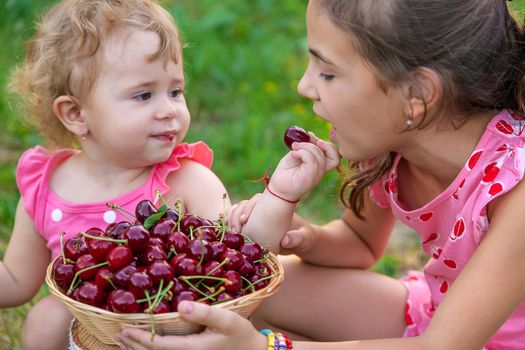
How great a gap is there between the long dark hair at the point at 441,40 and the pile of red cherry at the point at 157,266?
1.82 ft

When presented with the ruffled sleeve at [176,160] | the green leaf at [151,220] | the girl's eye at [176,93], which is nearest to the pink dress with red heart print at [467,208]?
the ruffled sleeve at [176,160]

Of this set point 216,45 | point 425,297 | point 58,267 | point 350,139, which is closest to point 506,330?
point 425,297

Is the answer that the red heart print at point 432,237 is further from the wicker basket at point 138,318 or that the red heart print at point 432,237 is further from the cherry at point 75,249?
the cherry at point 75,249

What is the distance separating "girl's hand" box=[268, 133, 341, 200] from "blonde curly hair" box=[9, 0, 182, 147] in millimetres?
491

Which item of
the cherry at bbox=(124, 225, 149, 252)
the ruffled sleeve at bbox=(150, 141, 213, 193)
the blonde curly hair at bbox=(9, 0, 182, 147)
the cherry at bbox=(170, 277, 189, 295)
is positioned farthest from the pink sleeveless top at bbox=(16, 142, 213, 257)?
the cherry at bbox=(170, 277, 189, 295)

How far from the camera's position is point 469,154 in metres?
2.17

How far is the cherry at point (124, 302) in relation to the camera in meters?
1.73

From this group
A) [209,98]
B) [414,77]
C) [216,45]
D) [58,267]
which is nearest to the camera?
[58,267]

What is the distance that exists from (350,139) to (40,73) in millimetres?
992

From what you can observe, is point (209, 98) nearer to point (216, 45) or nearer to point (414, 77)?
point (216, 45)

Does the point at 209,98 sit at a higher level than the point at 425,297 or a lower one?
lower

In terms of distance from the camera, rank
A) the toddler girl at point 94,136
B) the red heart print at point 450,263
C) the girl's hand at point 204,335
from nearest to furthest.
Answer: the girl's hand at point 204,335 → the red heart print at point 450,263 → the toddler girl at point 94,136

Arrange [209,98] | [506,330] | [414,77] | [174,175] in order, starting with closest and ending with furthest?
[414,77] → [506,330] → [174,175] → [209,98]

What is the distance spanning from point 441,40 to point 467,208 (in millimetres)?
439
